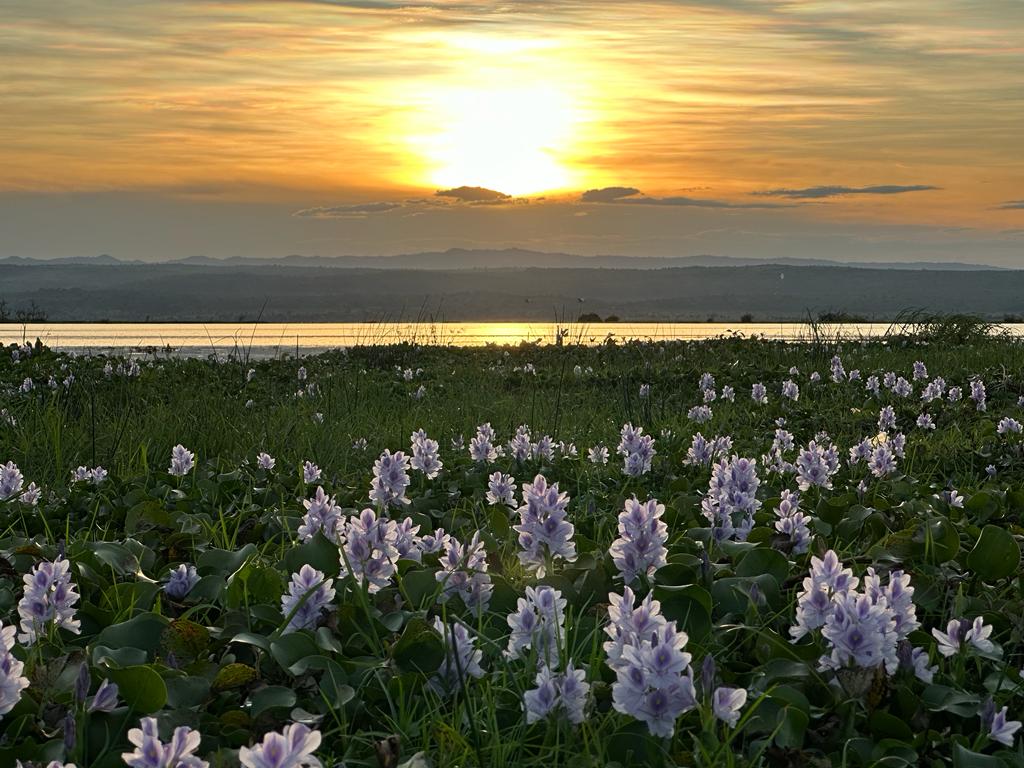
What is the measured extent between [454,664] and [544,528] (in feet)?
1.65

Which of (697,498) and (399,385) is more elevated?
(697,498)

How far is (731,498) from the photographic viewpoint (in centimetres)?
372

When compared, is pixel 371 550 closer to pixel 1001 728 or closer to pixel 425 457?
pixel 1001 728

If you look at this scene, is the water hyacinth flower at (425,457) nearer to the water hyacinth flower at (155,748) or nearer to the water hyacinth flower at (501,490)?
the water hyacinth flower at (501,490)

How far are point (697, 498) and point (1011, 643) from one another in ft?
5.53

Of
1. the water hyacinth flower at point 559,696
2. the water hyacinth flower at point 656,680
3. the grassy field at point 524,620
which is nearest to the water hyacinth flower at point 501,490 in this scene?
the grassy field at point 524,620

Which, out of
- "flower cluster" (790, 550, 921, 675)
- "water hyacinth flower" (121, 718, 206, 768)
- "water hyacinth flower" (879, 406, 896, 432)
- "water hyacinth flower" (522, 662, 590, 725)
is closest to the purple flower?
"flower cluster" (790, 550, 921, 675)

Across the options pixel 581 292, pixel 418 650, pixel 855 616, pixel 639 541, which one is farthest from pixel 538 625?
pixel 581 292

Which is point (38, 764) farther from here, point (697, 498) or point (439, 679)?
point (697, 498)

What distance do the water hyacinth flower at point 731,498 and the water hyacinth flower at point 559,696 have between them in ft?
4.96

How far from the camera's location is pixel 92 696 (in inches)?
97.0

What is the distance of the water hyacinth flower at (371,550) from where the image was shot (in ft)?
9.74

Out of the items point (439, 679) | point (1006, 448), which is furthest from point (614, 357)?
point (439, 679)

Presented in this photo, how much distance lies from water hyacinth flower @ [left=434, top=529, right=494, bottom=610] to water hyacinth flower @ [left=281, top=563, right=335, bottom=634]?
0.34 metres
